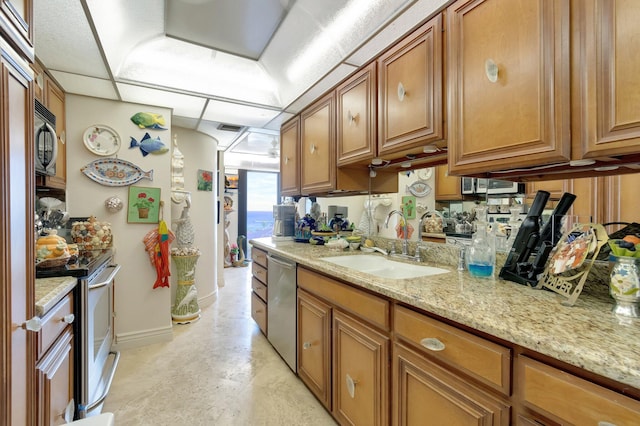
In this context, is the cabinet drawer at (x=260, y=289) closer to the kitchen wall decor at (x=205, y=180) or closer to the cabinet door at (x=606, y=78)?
the kitchen wall decor at (x=205, y=180)

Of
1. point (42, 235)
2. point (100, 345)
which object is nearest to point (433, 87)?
point (42, 235)

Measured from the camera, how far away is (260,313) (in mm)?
2916

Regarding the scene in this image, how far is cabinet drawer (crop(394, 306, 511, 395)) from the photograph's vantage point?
842mm

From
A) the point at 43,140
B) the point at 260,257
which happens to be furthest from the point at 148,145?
the point at 260,257

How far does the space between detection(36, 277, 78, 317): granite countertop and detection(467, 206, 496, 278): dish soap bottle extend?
72.6 inches

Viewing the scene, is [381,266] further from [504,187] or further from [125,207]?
[125,207]

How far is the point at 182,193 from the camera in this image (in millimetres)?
3182

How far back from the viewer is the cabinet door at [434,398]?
0.88m

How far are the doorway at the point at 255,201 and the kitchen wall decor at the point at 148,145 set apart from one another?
12.8 feet

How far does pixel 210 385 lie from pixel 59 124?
2377 millimetres

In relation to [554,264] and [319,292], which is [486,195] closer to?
[554,264]

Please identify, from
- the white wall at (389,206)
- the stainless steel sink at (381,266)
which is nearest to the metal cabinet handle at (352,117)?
the white wall at (389,206)

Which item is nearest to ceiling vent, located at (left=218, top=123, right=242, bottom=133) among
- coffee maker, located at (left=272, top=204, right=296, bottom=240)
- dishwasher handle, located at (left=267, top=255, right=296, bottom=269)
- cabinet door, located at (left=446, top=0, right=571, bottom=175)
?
coffee maker, located at (left=272, top=204, right=296, bottom=240)

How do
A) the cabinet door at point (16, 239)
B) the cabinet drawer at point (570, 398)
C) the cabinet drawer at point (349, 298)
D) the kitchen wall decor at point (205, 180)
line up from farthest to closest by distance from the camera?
the kitchen wall decor at point (205, 180) → the cabinet drawer at point (349, 298) → the cabinet door at point (16, 239) → the cabinet drawer at point (570, 398)
